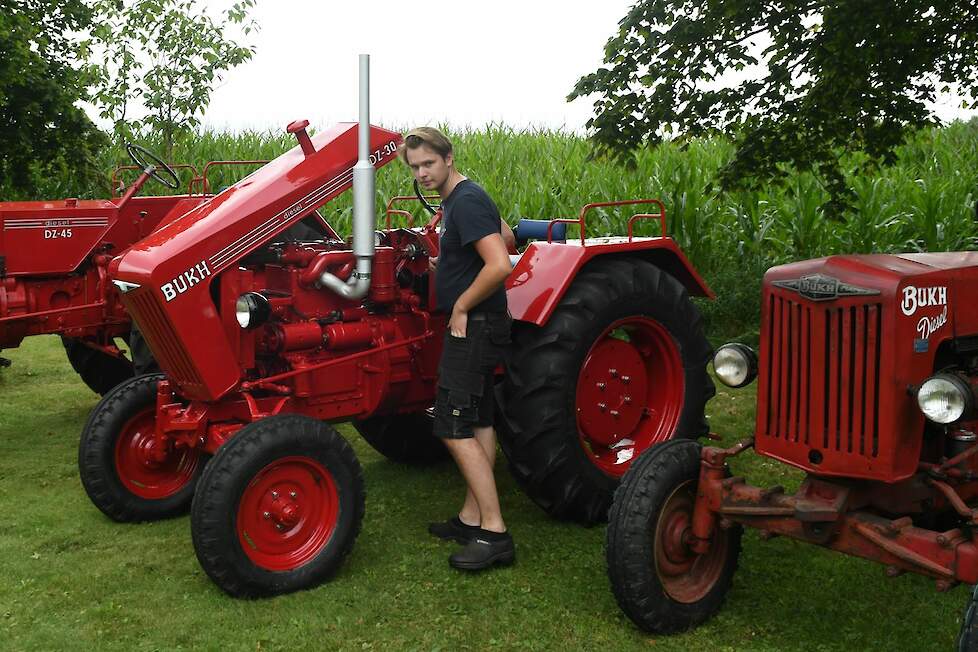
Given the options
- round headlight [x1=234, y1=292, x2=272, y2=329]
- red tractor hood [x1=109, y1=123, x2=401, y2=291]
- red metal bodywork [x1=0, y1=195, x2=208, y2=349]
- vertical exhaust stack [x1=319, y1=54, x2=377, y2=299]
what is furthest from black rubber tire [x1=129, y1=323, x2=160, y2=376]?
vertical exhaust stack [x1=319, y1=54, x2=377, y2=299]

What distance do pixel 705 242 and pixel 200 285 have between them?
5.71 meters

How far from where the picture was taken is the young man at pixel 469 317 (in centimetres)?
377

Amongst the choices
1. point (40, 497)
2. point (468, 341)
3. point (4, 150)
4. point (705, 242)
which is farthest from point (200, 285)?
point (4, 150)

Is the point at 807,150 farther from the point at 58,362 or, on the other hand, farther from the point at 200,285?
the point at 58,362

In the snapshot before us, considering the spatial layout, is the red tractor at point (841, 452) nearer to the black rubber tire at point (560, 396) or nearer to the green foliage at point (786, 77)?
the black rubber tire at point (560, 396)

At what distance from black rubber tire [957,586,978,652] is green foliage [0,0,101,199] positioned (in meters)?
9.39

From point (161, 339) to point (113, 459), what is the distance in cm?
75

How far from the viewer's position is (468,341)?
3885 mm

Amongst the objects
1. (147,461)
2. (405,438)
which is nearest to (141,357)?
(147,461)

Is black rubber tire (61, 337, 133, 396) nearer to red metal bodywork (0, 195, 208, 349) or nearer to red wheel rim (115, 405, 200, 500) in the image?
red metal bodywork (0, 195, 208, 349)

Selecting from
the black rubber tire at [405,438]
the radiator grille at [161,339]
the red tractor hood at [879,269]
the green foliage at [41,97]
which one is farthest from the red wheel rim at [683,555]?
the green foliage at [41,97]

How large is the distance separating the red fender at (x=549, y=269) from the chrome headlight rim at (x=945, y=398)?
1.58 meters

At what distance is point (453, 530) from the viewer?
424 centimetres

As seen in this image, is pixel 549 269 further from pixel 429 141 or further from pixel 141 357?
pixel 141 357
